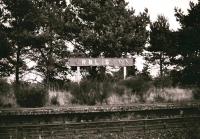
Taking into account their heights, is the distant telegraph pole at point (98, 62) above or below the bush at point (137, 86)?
above

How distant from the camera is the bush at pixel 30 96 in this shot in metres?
23.5

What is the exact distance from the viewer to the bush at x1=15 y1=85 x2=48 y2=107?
A: 76.9 feet

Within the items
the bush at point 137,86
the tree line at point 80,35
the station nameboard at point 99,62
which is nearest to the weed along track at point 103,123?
the bush at point 137,86

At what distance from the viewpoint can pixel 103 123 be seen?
57.6 feet

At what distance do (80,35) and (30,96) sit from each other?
11731 mm

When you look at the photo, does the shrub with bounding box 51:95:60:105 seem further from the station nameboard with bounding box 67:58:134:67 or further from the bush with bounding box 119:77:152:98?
the bush with bounding box 119:77:152:98

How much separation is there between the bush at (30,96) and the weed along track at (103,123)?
3.56m

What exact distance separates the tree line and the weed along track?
32.5 feet

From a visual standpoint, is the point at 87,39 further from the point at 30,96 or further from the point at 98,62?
the point at 30,96

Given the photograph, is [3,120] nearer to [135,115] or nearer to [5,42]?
[135,115]

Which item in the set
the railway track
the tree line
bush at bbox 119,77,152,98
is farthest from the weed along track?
the tree line

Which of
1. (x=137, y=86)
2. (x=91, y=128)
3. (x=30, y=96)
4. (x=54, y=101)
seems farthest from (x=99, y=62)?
(x=91, y=128)

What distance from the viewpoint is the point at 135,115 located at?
71.4 ft

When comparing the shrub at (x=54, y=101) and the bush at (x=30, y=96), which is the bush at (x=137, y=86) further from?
the bush at (x=30, y=96)
